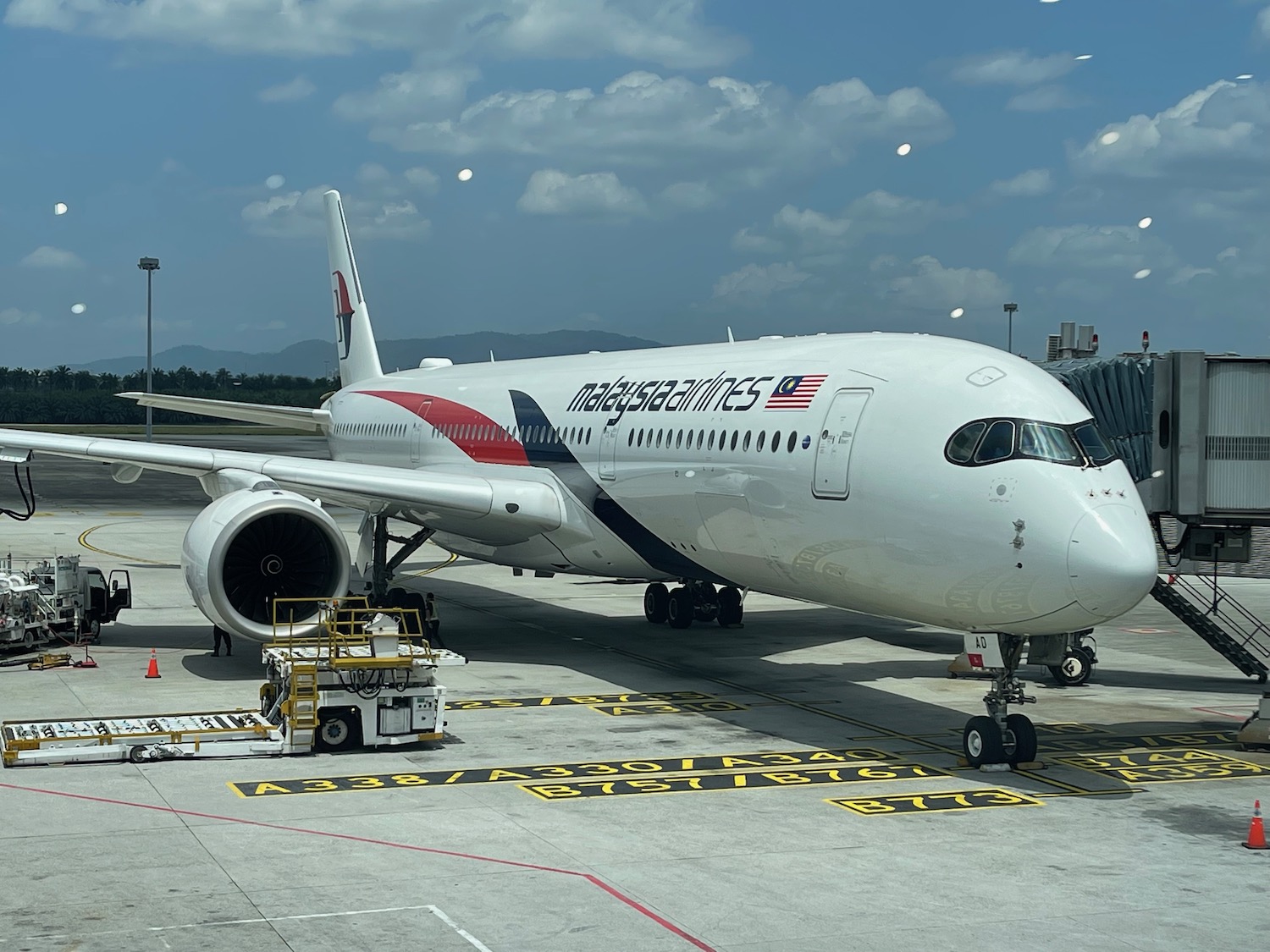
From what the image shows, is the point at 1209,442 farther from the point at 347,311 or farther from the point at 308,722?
the point at 347,311

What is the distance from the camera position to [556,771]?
49.7 ft

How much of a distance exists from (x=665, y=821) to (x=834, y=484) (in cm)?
476

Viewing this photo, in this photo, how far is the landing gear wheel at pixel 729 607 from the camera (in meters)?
26.1

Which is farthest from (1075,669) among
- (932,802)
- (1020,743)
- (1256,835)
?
(1256,835)

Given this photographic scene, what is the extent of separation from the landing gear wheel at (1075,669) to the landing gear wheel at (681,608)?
6961 millimetres

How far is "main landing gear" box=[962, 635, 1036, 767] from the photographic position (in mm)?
15219

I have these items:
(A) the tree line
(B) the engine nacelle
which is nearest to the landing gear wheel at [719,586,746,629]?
(B) the engine nacelle

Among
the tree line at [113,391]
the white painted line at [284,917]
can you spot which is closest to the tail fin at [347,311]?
the white painted line at [284,917]

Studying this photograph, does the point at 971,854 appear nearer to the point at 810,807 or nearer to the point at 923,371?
the point at 810,807

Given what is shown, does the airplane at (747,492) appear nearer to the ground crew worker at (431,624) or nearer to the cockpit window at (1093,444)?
the cockpit window at (1093,444)

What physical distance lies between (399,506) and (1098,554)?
41.7ft

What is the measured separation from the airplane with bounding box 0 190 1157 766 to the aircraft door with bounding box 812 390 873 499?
25 millimetres

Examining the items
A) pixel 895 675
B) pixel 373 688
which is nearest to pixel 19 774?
pixel 373 688

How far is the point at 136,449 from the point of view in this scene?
24391 mm
